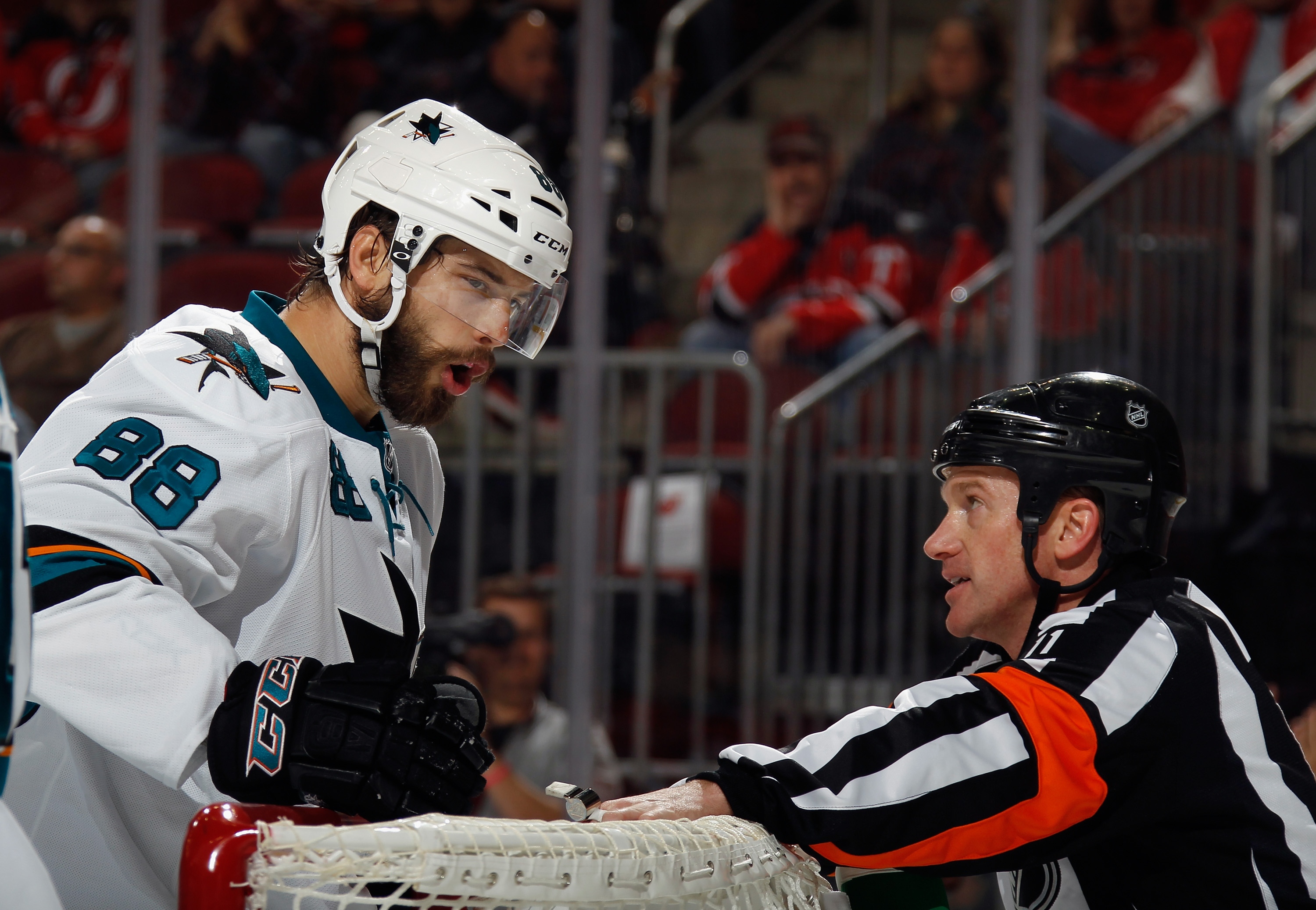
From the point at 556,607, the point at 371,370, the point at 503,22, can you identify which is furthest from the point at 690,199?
the point at 371,370

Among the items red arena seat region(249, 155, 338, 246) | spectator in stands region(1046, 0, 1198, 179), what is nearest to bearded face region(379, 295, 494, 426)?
red arena seat region(249, 155, 338, 246)

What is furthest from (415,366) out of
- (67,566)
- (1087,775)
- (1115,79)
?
(1115,79)

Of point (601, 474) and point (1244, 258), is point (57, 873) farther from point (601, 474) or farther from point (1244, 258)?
point (1244, 258)

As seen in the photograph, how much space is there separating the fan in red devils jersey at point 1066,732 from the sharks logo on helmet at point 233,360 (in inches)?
25.9

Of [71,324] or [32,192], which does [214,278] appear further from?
[32,192]

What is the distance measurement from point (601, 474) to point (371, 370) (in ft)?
8.16

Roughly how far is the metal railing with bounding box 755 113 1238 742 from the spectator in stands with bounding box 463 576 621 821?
0.61m

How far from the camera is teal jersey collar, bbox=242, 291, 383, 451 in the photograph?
5.50 ft

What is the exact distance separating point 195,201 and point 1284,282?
11.7 ft

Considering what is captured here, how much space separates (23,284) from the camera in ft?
14.0

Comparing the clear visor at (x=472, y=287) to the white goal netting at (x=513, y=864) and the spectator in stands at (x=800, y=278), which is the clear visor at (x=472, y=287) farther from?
the spectator in stands at (x=800, y=278)

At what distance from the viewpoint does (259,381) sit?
5.16ft

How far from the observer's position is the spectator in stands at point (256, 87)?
168 inches

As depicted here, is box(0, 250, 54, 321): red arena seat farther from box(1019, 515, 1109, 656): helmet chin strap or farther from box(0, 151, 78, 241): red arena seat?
box(1019, 515, 1109, 656): helmet chin strap
